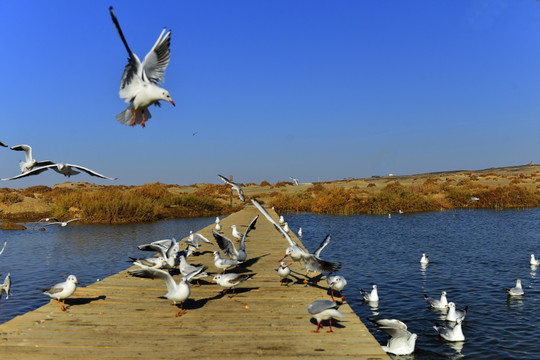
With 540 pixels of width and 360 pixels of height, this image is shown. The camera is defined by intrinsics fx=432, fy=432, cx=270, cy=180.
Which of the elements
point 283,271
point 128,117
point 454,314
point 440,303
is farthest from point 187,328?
point 440,303

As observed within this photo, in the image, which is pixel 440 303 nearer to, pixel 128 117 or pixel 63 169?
pixel 128 117

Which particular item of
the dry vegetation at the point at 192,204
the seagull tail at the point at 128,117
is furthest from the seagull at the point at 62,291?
the dry vegetation at the point at 192,204

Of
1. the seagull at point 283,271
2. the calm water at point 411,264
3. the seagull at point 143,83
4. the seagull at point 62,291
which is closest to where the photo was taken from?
the seagull at point 143,83

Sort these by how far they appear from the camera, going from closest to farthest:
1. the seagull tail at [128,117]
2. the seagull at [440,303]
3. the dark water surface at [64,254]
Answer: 1. the seagull tail at [128,117]
2. the seagull at [440,303]
3. the dark water surface at [64,254]

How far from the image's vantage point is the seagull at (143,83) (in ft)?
21.0

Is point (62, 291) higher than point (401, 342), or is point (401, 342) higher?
point (62, 291)

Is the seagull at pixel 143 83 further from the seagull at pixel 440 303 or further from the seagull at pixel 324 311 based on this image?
the seagull at pixel 440 303

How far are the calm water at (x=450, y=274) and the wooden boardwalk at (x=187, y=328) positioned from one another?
3.51 m

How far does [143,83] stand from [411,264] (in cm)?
1500

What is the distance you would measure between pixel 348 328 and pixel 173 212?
1422 inches

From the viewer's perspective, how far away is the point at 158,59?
7.25 m

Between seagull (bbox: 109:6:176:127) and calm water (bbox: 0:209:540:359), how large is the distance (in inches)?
303

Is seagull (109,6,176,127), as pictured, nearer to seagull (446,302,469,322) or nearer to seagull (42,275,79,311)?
seagull (42,275,79,311)

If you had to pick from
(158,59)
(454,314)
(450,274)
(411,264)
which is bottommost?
(454,314)
